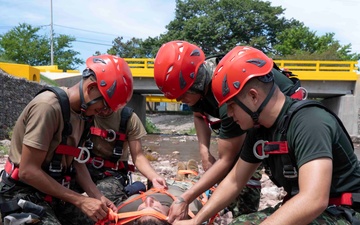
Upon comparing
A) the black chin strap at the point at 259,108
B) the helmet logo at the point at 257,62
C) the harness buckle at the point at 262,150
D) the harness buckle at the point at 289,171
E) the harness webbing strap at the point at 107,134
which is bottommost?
the harness webbing strap at the point at 107,134

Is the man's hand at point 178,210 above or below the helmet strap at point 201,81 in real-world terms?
below

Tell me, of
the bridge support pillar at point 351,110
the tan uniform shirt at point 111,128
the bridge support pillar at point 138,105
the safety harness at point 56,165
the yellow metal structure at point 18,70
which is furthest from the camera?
the bridge support pillar at point 138,105

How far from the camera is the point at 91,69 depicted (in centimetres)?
378

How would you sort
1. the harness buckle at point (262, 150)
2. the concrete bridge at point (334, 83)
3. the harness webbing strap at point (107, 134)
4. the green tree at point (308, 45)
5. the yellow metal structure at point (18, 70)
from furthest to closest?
the green tree at point (308, 45) → the concrete bridge at point (334, 83) → the yellow metal structure at point (18, 70) → the harness webbing strap at point (107, 134) → the harness buckle at point (262, 150)

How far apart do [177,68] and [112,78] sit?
715 mm

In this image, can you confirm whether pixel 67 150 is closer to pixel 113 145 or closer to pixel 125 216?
pixel 125 216

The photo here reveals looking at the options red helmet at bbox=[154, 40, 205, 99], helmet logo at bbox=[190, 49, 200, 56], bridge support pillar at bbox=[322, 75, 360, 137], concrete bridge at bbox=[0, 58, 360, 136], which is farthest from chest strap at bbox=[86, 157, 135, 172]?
bridge support pillar at bbox=[322, 75, 360, 137]

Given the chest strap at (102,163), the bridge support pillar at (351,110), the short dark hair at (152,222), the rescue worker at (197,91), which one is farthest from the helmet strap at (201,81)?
the bridge support pillar at (351,110)

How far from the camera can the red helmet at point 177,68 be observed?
414 cm

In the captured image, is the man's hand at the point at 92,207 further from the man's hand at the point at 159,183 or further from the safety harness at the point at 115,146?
the safety harness at the point at 115,146

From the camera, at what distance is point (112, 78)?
12.3ft

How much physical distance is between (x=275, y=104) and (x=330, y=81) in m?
25.3

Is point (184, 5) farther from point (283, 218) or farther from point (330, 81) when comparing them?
point (283, 218)

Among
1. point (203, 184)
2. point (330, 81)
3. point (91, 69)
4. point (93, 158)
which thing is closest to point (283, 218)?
point (203, 184)
